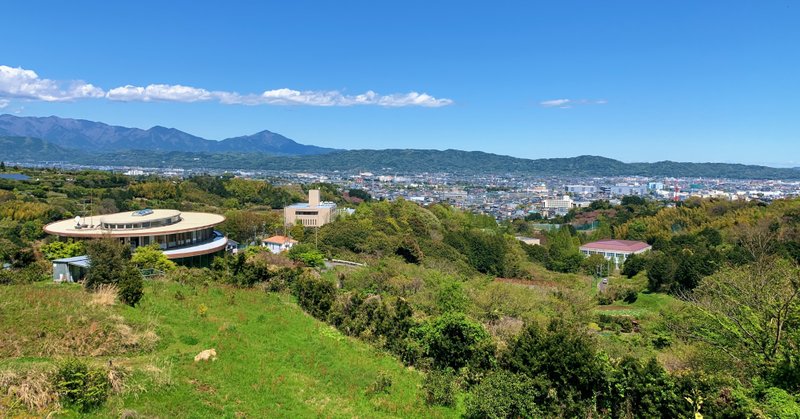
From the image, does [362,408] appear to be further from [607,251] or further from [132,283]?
[607,251]

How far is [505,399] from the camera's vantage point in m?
9.73

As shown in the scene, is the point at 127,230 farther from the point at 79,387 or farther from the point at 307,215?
the point at 307,215

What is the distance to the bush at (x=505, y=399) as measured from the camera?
9586 millimetres

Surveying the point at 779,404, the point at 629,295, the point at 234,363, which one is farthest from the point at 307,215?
the point at 779,404

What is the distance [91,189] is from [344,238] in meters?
37.0

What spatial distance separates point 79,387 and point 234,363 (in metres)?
3.17

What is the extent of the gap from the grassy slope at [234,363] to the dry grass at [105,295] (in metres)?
0.24

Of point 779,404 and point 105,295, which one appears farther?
point 105,295

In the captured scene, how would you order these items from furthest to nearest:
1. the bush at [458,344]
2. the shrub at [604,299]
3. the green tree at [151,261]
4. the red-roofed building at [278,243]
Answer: the red-roofed building at [278,243], the shrub at [604,299], the green tree at [151,261], the bush at [458,344]

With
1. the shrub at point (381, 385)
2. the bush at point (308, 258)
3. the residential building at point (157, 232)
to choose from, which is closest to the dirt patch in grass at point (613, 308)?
the bush at point (308, 258)

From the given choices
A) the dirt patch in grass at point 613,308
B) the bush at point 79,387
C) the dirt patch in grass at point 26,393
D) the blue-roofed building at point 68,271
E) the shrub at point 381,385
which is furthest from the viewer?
the dirt patch in grass at point 613,308

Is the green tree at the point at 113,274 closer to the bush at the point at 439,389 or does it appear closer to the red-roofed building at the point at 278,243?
the bush at the point at 439,389

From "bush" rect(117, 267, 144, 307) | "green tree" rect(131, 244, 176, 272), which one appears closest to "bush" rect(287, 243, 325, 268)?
"green tree" rect(131, 244, 176, 272)

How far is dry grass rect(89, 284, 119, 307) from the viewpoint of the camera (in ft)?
41.5
